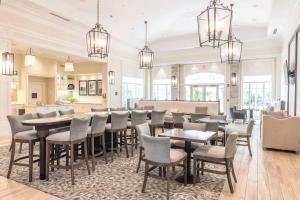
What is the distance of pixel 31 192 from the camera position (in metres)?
3.09

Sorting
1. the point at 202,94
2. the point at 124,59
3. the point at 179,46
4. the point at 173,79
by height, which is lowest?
the point at 202,94

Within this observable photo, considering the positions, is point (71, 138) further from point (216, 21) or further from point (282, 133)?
point (282, 133)

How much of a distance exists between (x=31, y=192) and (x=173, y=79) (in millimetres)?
11003

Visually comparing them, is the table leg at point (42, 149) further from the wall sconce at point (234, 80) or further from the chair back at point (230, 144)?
the wall sconce at point (234, 80)

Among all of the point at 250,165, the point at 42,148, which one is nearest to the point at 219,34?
the point at 250,165

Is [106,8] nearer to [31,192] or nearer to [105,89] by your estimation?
[105,89]

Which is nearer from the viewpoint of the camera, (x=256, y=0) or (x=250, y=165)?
(x=250, y=165)

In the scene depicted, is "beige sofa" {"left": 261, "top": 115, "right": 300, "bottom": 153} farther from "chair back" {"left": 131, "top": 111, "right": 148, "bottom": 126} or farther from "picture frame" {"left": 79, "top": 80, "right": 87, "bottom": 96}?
"picture frame" {"left": 79, "top": 80, "right": 87, "bottom": 96}

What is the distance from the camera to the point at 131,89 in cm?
1254

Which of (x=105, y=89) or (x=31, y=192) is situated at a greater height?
(x=105, y=89)

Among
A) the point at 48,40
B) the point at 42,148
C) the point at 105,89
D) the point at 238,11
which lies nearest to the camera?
the point at 42,148

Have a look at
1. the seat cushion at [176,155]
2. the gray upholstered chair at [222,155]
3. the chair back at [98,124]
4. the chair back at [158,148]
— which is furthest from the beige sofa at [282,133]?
the chair back at [98,124]

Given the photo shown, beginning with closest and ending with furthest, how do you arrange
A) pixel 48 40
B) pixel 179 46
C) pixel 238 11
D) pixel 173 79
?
pixel 48 40 < pixel 238 11 < pixel 179 46 < pixel 173 79

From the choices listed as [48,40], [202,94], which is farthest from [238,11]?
[48,40]
